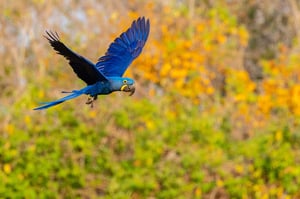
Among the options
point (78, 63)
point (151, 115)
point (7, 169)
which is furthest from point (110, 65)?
point (151, 115)

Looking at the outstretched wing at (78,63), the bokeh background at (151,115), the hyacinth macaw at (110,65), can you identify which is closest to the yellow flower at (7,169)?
the bokeh background at (151,115)

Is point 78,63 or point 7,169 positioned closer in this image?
point 78,63

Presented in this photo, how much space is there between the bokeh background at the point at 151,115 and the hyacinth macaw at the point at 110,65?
299cm

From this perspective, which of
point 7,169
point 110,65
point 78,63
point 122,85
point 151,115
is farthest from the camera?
point 151,115

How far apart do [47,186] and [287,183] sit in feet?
8.28

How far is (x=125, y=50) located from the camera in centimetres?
569

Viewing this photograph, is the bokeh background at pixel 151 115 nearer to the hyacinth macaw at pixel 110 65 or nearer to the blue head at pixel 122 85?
the hyacinth macaw at pixel 110 65

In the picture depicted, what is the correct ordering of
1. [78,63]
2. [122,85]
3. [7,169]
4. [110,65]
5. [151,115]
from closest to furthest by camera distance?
[78,63]
[122,85]
[110,65]
[7,169]
[151,115]

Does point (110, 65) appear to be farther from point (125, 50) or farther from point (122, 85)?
point (122, 85)

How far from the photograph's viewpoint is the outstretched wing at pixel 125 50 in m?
5.58

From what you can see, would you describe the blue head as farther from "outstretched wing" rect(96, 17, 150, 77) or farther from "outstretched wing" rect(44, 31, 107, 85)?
"outstretched wing" rect(96, 17, 150, 77)

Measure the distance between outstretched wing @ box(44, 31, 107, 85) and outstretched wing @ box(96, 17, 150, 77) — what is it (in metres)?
0.44

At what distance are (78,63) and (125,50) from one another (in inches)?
33.5

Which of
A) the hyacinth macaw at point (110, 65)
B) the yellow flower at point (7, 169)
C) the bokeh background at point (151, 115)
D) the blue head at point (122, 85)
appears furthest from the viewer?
the bokeh background at point (151, 115)
